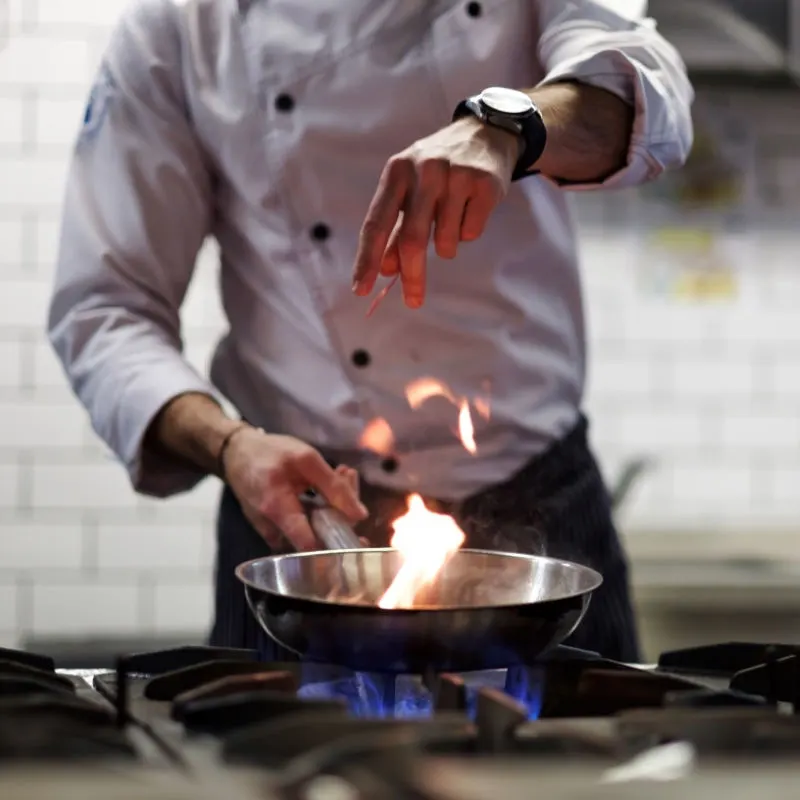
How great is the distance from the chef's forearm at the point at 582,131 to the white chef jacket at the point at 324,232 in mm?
65

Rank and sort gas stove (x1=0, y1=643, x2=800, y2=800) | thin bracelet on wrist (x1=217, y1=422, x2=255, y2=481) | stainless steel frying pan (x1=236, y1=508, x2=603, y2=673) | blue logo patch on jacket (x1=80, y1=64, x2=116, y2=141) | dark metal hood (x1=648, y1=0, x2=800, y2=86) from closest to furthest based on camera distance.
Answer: gas stove (x1=0, y1=643, x2=800, y2=800) → stainless steel frying pan (x1=236, y1=508, x2=603, y2=673) → thin bracelet on wrist (x1=217, y1=422, x2=255, y2=481) → blue logo patch on jacket (x1=80, y1=64, x2=116, y2=141) → dark metal hood (x1=648, y1=0, x2=800, y2=86)

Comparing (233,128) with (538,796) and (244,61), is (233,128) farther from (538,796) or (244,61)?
(538,796)

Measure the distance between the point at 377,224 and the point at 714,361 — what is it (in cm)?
172

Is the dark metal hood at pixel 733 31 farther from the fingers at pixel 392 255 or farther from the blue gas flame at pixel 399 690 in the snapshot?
the blue gas flame at pixel 399 690

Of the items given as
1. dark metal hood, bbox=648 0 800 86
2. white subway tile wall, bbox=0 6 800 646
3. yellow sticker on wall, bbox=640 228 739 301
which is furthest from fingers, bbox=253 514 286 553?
yellow sticker on wall, bbox=640 228 739 301

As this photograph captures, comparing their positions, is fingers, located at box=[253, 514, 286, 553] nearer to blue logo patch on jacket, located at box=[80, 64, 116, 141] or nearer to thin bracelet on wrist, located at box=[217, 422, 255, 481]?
thin bracelet on wrist, located at box=[217, 422, 255, 481]

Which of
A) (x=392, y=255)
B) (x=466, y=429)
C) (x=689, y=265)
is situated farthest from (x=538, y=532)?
(x=689, y=265)

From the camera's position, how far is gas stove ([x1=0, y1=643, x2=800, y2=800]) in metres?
0.50

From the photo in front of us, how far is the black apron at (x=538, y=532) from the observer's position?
3.99ft

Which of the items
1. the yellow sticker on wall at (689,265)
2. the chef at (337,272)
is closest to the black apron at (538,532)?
the chef at (337,272)

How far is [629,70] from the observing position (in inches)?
44.5

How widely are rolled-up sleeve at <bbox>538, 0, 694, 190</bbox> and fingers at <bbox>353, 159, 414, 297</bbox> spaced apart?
28 centimetres

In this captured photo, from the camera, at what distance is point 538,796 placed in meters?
0.48

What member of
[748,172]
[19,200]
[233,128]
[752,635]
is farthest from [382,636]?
[748,172]
